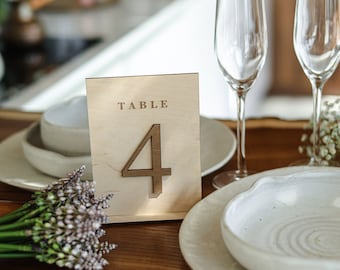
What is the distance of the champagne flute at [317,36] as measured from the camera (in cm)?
82

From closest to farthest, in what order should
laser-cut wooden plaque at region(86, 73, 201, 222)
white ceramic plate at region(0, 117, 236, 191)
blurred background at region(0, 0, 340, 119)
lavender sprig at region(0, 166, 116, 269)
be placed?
lavender sprig at region(0, 166, 116, 269) → laser-cut wooden plaque at region(86, 73, 201, 222) → white ceramic plate at region(0, 117, 236, 191) → blurred background at region(0, 0, 340, 119)

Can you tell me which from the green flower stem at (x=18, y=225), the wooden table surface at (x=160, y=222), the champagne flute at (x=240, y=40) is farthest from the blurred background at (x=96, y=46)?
the green flower stem at (x=18, y=225)

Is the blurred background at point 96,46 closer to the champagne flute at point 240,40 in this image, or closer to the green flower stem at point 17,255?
the champagne flute at point 240,40

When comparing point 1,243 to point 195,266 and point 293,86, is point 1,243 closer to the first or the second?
point 195,266

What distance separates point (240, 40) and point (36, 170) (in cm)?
30

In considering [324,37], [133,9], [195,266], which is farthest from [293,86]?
[195,266]

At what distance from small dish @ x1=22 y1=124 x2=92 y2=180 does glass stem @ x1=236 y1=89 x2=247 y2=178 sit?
18 centimetres

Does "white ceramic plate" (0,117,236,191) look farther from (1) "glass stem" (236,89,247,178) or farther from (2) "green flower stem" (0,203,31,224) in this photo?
(2) "green flower stem" (0,203,31,224)

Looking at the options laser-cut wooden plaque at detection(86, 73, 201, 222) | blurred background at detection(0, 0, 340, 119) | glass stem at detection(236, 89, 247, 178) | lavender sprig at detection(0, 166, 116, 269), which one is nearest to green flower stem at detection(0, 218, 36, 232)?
lavender sprig at detection(0, 166, 116, 269)

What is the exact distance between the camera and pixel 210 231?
2.36ft

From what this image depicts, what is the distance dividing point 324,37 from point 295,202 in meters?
0.20

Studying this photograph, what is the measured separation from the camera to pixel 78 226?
64 centimetres

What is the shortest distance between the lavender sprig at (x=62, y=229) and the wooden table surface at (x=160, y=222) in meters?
0.04

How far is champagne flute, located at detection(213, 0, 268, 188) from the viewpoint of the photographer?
2.62 ft
